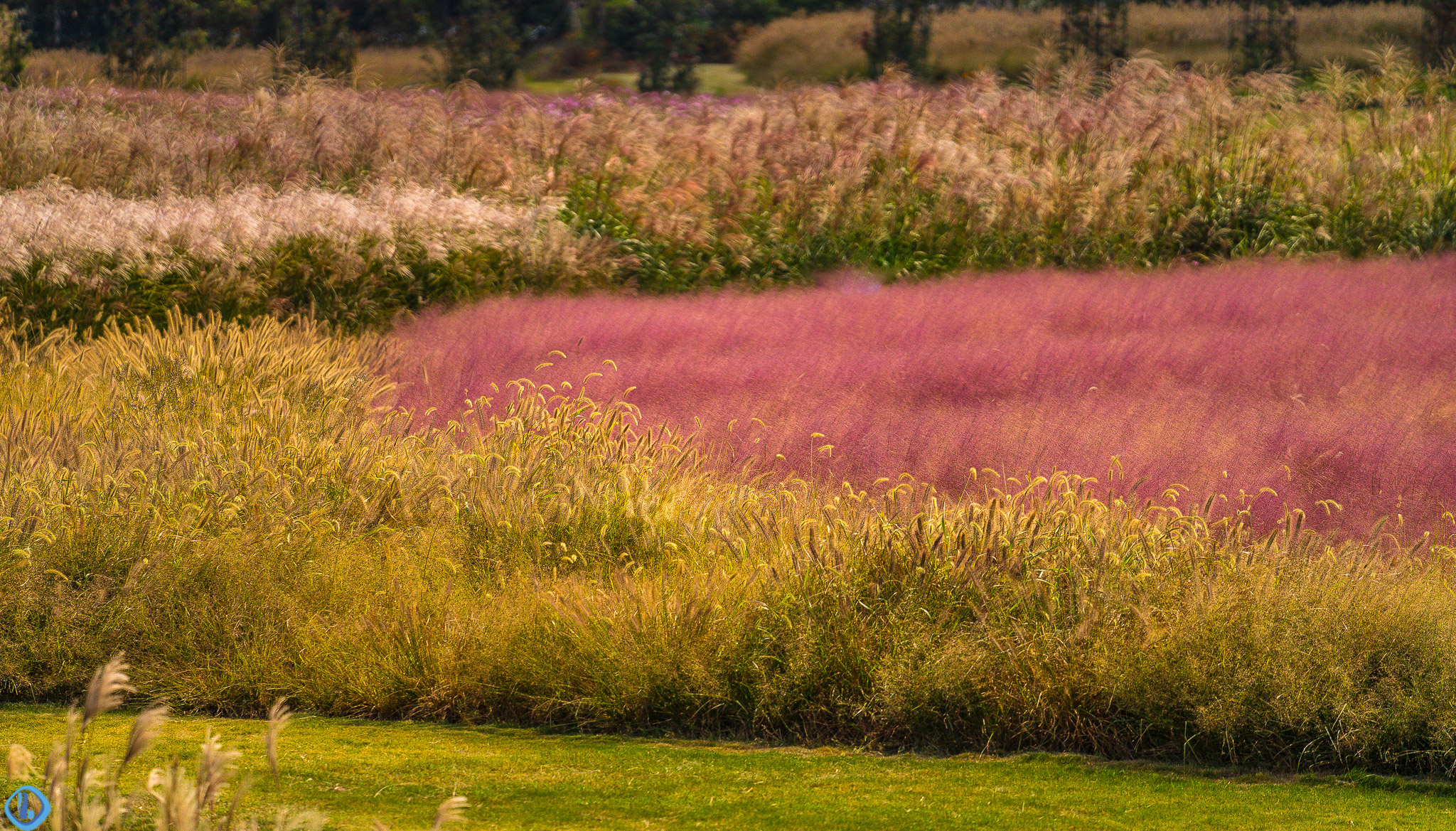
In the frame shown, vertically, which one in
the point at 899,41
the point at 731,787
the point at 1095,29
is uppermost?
the point at 1095,29

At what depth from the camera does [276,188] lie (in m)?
9.77

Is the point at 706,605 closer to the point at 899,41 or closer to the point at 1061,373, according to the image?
the point at 1061,373

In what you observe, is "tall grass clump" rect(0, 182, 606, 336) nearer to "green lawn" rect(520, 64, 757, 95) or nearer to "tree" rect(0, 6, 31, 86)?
"tree" rect(0, 6, 31, 86)

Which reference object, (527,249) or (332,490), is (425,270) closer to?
(527,249)

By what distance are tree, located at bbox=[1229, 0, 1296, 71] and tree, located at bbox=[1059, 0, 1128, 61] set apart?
2.04 metres

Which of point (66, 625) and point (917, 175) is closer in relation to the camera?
point (66, 625)

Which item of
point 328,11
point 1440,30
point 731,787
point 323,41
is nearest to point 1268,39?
point 1440,30

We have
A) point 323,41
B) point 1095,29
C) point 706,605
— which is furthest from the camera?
point 1095,29

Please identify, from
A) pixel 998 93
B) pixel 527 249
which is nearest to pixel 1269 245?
pixel 998 93

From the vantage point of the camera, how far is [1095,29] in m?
26.4

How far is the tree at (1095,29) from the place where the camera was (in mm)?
25344

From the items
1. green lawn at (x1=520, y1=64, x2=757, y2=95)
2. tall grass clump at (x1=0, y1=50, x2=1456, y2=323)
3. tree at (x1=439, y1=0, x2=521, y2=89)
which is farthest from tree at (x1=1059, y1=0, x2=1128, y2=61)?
tall grass clump at (x1=0, y1=50, x2=1456, y2=323)

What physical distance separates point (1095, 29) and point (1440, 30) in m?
6.02

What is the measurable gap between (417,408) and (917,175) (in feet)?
15.4
